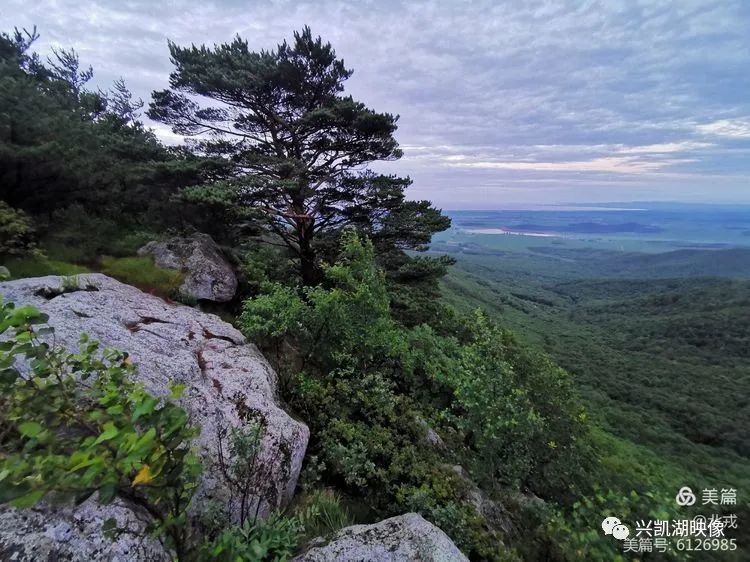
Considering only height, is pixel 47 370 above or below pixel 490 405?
above

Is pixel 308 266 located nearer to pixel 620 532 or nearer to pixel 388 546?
pixel 388 546

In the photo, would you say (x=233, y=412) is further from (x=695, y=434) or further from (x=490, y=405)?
(x=695, y=434)

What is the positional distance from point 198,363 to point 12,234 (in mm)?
6158

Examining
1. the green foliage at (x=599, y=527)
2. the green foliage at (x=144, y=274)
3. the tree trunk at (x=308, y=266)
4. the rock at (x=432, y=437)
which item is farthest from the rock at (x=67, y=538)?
the tree trunk at (x=308, y=266)

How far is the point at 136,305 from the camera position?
7.39 meters

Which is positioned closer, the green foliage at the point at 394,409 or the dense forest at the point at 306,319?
the dense forest at the point at 306,319

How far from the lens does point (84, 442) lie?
1338 millimetres

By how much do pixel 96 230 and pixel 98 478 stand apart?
38.2ft

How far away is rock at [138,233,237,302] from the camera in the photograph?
32.5 ft

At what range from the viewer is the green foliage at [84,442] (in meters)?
1.29

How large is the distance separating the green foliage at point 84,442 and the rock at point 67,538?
1.36 meters

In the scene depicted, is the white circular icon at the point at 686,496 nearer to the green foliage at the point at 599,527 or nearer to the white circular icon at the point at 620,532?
the green foliage at the point at 599,527

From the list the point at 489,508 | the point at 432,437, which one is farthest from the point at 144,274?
the point at 489,508

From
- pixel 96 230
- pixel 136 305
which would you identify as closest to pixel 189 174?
pixel 96 230
